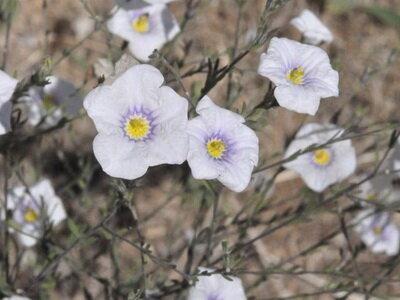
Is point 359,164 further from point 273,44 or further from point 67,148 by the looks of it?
point 273,44

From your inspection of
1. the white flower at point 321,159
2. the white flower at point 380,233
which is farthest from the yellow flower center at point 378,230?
the white flower at point 321,159

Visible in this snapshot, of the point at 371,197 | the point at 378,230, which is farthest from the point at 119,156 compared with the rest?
the point at 378,230

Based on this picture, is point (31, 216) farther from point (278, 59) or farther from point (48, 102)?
point (278, 59)

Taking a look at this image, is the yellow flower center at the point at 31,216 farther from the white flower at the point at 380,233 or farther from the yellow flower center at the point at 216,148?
the white flower at the point at 380,233

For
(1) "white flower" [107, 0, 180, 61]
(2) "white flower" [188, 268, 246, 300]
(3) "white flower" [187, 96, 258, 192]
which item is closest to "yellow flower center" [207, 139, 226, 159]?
(3) "white flower" [187, 96, 258, 192]

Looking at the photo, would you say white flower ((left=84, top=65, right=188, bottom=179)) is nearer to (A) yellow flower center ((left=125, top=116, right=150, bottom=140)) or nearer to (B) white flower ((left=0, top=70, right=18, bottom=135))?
(A) yellow flower center ((left=125, top=116, right=150, bottom=140))
